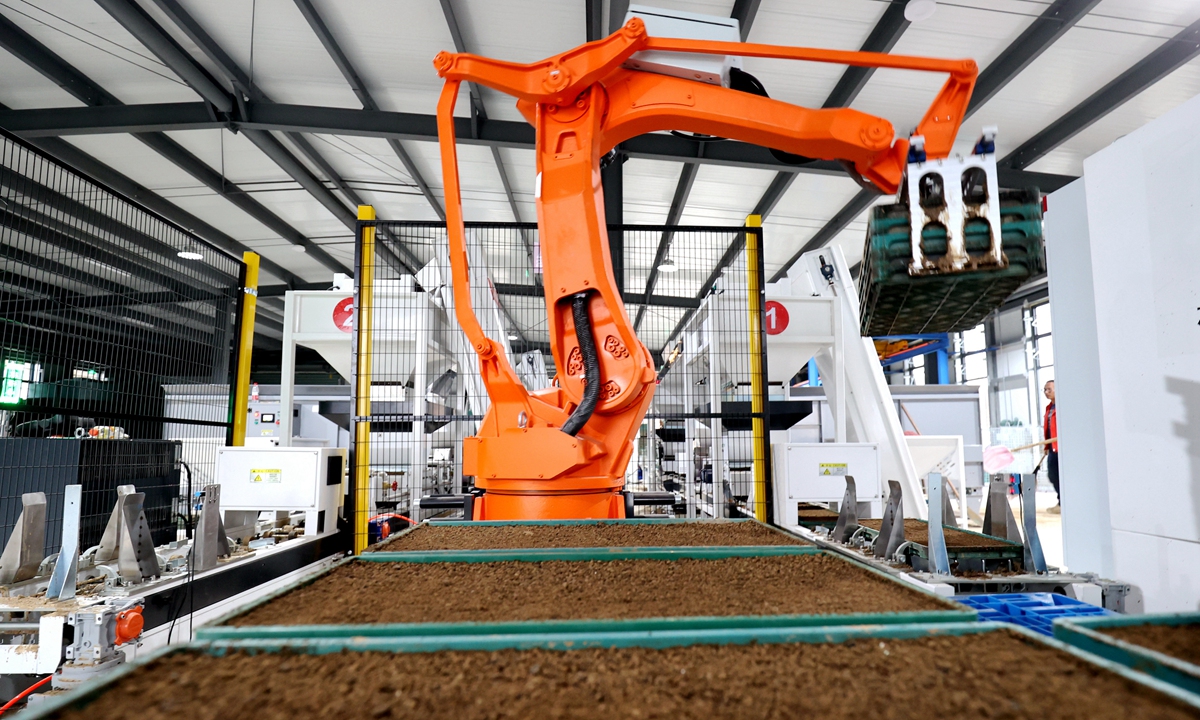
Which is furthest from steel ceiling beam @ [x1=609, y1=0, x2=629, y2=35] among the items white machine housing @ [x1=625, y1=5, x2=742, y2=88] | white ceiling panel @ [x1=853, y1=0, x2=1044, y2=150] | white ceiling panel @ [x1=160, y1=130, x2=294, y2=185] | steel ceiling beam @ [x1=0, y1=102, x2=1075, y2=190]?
white ceiling panel @ [x1=160, y1=130, x2=294, y2=185]

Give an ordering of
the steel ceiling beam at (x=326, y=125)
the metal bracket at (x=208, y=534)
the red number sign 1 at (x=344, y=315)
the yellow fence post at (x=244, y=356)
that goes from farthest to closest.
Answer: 1. the steel ceiling beam at (x=326, y=125)
2. the red number sign 1 at (x=344, y=315)
3. the yellow fence post at (x=244, y=356)
4. the metal bracket at (x=208, y=534)

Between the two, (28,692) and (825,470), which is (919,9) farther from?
(28,692)

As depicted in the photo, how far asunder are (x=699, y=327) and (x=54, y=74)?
6.96 m

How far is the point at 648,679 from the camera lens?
89 cm

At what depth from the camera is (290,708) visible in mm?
803

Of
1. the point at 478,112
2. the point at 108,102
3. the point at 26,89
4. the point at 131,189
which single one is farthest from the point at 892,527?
the point at 131,189

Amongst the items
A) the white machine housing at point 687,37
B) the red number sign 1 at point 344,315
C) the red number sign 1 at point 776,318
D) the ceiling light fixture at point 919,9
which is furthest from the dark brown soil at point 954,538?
the ceiling light fixture at point 919,9

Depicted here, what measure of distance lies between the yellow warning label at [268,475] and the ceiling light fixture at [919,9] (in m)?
5.62

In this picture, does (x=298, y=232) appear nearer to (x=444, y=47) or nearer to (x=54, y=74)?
(x=54, y=74)

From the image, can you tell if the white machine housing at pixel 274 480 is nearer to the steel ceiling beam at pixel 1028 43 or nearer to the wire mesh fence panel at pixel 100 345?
the wire mesh fence panel at pixel 100 345

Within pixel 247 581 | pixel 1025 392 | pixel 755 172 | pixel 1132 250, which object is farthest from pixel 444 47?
pixel 1025 392

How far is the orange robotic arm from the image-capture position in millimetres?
2732

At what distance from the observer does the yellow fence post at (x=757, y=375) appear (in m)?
3.97

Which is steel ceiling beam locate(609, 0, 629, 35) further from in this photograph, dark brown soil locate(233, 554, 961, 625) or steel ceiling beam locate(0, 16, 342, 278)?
steel ceiling beam locate(0, 16, 342, 278)
